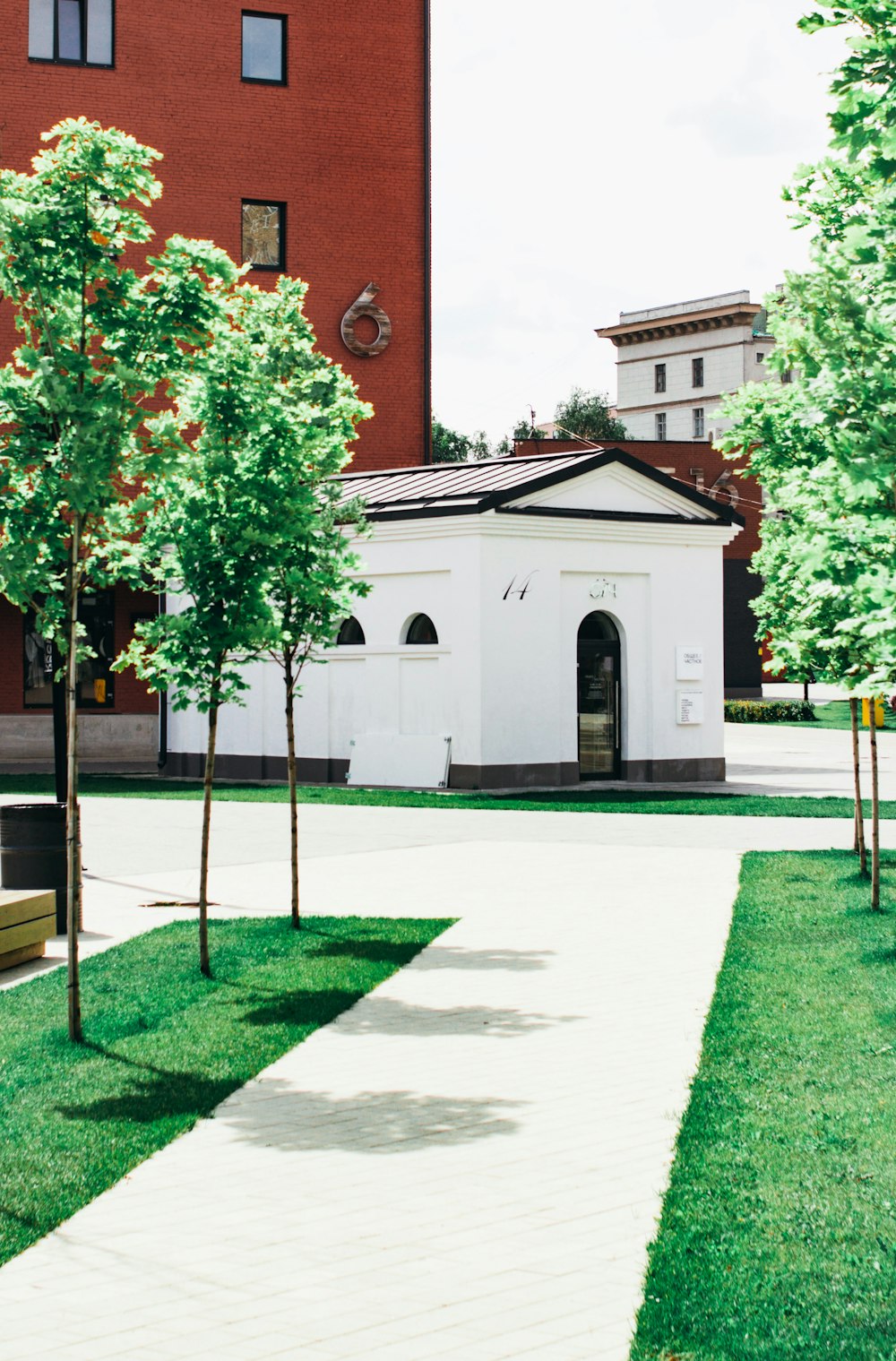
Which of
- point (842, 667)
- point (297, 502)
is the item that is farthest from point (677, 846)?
point (297, 502)

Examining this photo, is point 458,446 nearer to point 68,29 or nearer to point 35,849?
point 68,29

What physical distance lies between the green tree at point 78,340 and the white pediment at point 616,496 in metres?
17.5

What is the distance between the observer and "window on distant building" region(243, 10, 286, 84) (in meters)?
35.2

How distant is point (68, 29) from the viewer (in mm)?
34219

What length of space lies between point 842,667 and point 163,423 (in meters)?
6.88

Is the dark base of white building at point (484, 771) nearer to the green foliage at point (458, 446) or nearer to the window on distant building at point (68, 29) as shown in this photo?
the window on distant building at point (68, 29)

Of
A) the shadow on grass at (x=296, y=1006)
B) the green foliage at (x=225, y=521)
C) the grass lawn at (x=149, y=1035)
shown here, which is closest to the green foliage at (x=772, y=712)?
the grass lawn at (x=149, y=1035)

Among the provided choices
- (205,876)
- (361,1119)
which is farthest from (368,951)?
(361,1119)

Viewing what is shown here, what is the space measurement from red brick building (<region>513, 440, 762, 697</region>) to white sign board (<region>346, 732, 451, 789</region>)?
3693 cm

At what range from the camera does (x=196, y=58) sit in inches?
1364

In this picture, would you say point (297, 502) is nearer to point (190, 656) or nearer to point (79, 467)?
point (190, 656)

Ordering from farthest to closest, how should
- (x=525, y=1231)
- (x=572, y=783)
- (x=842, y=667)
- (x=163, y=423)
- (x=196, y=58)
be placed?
1. (x=196, y=58)
2. (x=572, y=783)
3. (x=842, y=667)
4. (x=163, y=423)
5. (x=525, y=1231)

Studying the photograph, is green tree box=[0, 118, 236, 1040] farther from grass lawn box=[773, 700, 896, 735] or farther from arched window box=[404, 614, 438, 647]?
grass lawn box=[773, 700, 896, 735]

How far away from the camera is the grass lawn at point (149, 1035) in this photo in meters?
6.54
